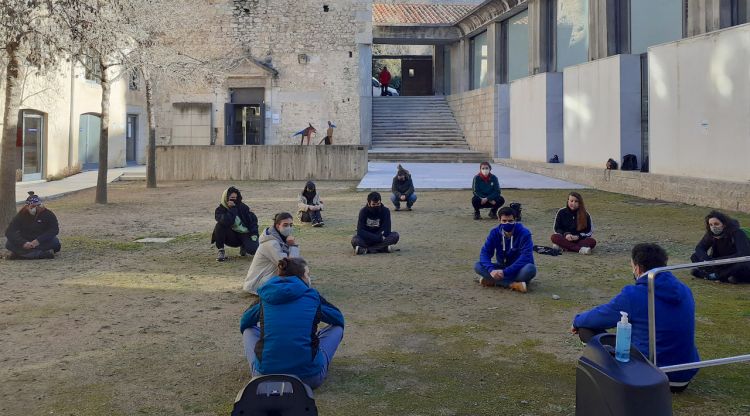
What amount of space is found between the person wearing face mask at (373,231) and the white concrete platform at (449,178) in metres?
9.77

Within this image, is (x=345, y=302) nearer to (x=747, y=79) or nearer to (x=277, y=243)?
(x=277, y=243)

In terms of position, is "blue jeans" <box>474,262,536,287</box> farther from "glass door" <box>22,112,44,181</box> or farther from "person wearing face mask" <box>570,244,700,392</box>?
"glass door" <box>22,112,44,181</box>

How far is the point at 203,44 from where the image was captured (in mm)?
35000

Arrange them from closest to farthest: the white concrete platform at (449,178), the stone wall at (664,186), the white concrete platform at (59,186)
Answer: the stone wall at (664,186) < the white concrete platform at (59,186) < the white concrete platform at (449,178)

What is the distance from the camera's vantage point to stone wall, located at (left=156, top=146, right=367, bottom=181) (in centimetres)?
2567

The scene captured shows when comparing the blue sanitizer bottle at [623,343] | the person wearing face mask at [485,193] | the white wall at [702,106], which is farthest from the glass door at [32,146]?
the blue sanitizer bottle at [623,343]

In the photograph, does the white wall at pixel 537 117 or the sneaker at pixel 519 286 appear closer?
the sneaker at pixel 519 286

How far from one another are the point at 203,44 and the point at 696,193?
2546 centimetres

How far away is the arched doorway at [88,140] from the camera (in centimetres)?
3027

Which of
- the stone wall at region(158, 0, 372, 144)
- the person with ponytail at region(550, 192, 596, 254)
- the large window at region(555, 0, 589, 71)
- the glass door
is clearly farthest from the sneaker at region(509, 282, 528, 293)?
the stone wall at region(158, 0, 372, 144)

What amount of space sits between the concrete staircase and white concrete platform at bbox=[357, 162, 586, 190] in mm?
1927

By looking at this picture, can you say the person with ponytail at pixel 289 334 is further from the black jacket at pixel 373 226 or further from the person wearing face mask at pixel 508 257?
the black jacket at pixel 373 226

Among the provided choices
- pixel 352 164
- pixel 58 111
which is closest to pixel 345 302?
pixel 352 164

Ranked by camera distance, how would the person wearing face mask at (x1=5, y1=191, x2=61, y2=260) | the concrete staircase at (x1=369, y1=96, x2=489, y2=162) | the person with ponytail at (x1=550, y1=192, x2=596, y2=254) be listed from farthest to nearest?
the concrete staircase at (x1=369, y1=96, x2=489, y2=162) < the person with ponytail at (x1=550, y1=192, x2=596, y2=254) < the person wearing face mask at (x1=5, y1=191, x2=61, y2=260)
